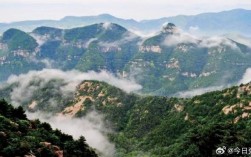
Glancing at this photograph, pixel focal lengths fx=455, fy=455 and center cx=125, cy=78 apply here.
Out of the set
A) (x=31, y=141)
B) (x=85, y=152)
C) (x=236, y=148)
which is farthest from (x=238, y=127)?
(x=31, y=141)

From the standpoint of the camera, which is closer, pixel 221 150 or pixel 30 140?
pixel 30 140

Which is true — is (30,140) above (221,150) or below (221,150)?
above

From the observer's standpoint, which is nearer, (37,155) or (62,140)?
(37,155)

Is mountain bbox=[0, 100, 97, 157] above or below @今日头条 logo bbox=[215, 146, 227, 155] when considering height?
above

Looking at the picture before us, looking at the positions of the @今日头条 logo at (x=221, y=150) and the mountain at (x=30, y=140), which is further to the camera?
the @今日头条 logo at (x=221, y=150)

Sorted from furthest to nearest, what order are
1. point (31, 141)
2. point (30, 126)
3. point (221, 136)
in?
point (221, 136)
point (30, 126)
point (31, 141)

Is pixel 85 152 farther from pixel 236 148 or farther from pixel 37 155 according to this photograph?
pixel 236 148

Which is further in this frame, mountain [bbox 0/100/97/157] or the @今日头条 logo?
the @今日头条 logo

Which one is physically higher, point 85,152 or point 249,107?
point 85,152
